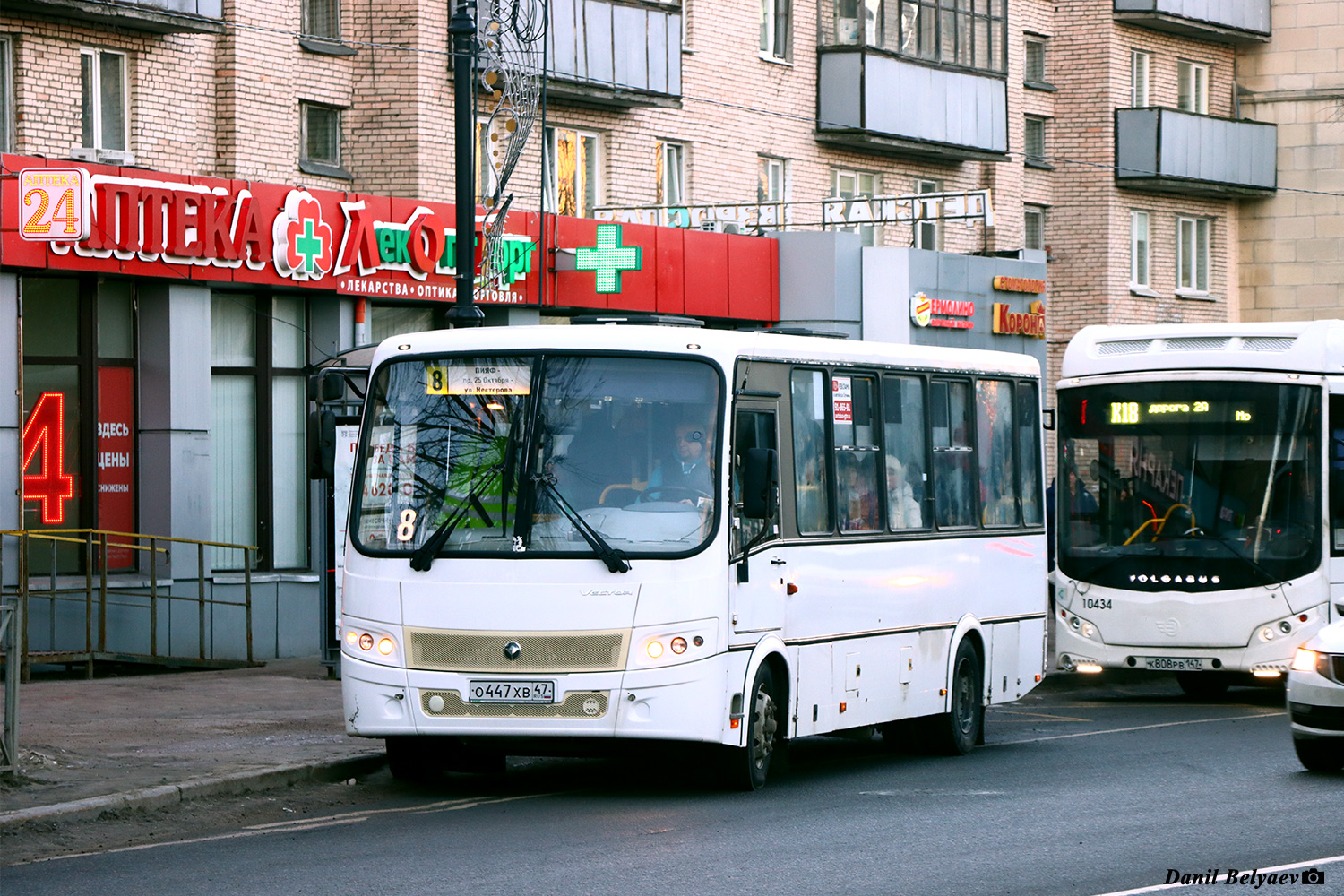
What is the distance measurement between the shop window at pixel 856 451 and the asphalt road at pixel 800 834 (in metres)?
1.59

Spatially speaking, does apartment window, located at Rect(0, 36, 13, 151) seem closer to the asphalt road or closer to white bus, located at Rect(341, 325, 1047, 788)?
white bus, located at Rect(341, 325, 1047, 788)

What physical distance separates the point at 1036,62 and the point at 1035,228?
300 centimetres

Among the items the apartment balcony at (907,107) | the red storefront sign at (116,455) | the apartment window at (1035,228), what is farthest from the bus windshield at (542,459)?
the apartment window at (1035,228)

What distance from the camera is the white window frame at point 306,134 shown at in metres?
25.4

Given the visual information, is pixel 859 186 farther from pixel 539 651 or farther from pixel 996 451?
pixel 539 651

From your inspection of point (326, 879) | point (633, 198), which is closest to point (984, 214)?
point (633, 198)

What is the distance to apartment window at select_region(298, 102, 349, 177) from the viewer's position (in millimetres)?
25469

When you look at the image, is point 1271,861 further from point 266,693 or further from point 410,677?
point 266,693

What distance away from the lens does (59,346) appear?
842 inches

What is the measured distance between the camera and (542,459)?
11.9 meters

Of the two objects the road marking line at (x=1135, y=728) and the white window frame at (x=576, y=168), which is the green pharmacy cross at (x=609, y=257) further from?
the road marking line at (x=1135, y=728)

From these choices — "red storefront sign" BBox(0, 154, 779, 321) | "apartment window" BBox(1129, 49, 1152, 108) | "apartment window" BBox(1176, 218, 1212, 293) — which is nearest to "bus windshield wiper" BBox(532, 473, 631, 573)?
"red storefront sign" BBox(0, 154, 779, 321)

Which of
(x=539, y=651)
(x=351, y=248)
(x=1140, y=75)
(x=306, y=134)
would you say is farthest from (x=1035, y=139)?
(x=539, y=651)

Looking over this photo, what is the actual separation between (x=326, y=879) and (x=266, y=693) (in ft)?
28.4
